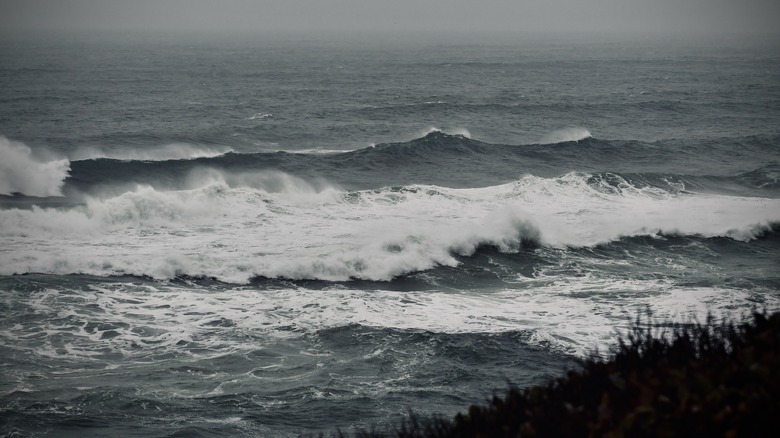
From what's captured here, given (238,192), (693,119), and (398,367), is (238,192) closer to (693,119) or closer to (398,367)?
(398,367)

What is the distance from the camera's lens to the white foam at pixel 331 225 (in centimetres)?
2422

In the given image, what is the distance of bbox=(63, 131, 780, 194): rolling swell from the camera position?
38.0 m

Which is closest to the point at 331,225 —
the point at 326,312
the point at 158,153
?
the point at 326,312

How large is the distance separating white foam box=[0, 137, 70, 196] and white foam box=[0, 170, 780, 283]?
345 cm

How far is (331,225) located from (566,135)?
2640cm

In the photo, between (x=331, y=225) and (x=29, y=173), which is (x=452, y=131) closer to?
(x=331, y=225)

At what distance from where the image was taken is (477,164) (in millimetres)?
42938

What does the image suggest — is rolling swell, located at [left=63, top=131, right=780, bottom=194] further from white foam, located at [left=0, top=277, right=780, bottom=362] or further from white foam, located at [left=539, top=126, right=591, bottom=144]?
white foam, located at [left=0, top=277, right=780, bottom=362]

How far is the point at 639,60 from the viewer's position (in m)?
120

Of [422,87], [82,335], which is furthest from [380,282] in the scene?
[422,87]

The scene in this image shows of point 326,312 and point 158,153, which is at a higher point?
point 158,153

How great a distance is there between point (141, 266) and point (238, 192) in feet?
32.6

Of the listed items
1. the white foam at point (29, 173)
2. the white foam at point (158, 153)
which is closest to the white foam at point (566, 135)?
the white foam at point (158, 153)

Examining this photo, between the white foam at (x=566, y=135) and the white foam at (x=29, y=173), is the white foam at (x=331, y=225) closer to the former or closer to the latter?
the white foam at (x=29, y=173)
